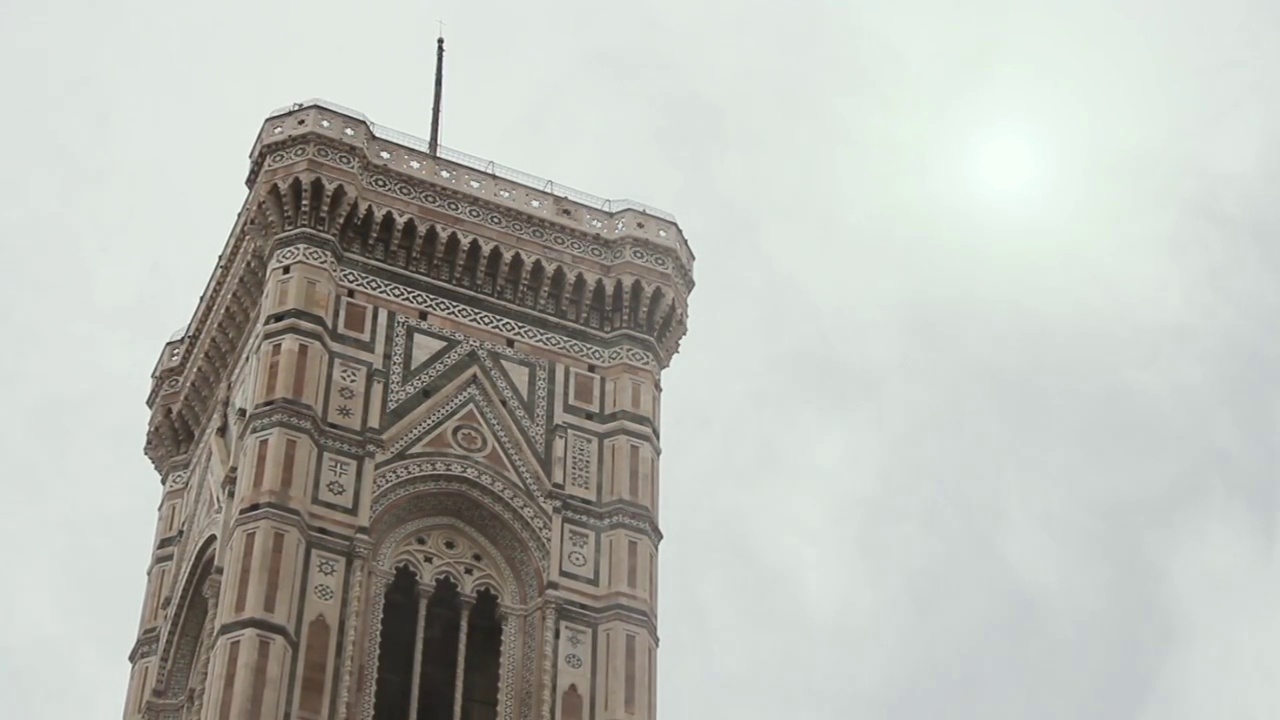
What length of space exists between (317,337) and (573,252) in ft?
10.5

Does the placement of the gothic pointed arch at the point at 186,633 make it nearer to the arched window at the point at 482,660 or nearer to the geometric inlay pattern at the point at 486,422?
the geometric inlay pattern at the point at 486,422

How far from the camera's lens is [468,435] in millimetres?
24406

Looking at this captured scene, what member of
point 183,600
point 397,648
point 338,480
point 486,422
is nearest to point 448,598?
point 397,648

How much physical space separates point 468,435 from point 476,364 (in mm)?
912

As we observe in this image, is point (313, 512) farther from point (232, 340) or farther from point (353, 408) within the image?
point (232, 340)

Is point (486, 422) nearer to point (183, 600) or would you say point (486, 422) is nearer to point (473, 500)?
point (473, 500)

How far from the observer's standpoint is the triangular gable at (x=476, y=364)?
24594 millimetres

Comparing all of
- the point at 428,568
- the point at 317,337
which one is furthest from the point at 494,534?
the point at 317,337

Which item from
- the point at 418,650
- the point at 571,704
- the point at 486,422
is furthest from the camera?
the point at 486,422

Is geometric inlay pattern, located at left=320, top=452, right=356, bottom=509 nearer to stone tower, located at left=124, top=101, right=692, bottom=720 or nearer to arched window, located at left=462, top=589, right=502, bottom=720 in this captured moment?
stone tower, located at left=124, top=101, right=692, bottom=720

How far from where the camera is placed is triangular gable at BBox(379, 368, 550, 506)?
2408 cm

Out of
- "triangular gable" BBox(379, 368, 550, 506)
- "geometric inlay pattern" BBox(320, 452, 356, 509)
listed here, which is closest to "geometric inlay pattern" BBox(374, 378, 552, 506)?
"triangular gable" BBox(379, 368, 550, 506)

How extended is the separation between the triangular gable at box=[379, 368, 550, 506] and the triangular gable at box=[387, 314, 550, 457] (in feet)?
0.51

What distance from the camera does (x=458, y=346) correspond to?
25125 mm
